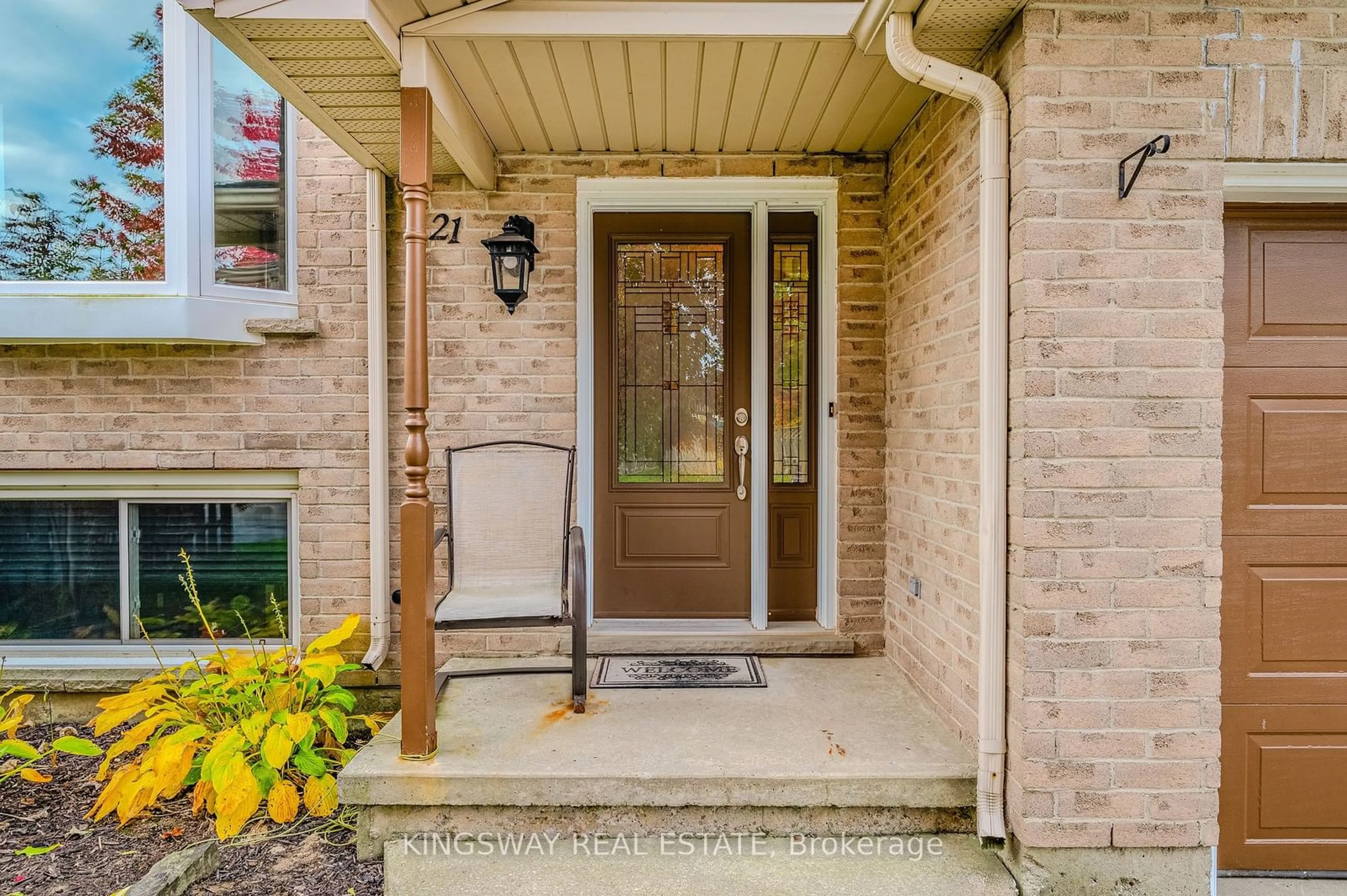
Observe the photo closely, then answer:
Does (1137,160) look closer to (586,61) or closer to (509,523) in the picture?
(586,61)

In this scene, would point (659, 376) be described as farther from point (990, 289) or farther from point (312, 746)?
point (312, 746)

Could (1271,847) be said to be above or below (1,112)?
below

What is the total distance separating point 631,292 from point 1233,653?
8.28 feet

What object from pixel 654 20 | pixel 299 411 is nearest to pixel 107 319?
pixel 299 411

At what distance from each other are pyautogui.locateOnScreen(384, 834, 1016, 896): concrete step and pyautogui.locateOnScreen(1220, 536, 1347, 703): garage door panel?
3.02 ft

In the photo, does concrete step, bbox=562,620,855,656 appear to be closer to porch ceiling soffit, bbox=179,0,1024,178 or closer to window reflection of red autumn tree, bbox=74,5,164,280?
porch ceiling soffit, bbox=179,0,1024,178

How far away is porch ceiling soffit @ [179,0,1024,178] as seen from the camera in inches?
75.4

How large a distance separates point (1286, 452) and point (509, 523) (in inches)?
102

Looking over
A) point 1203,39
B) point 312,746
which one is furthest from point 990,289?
point 312,746

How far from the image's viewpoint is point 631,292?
3.18 metres

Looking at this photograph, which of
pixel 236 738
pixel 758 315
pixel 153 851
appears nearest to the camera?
pixel 153 851

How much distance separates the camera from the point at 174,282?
2.76m

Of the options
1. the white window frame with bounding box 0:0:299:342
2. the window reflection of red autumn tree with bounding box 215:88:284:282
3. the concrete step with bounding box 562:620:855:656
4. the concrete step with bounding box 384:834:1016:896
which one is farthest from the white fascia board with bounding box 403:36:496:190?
the concrete step with bounding box 384:834:1016:896

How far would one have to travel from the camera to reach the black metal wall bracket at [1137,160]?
1756mm
